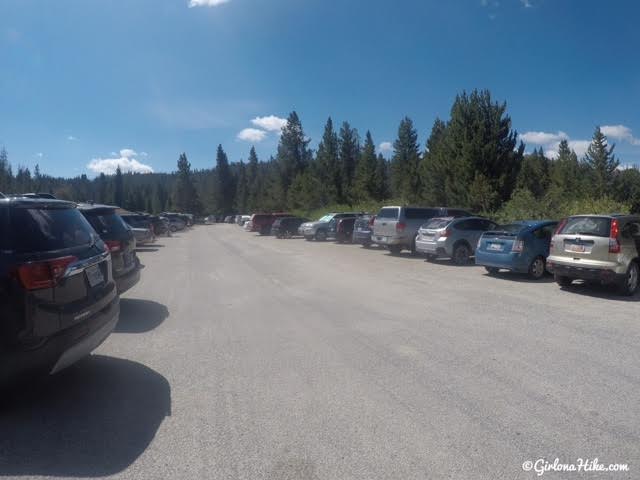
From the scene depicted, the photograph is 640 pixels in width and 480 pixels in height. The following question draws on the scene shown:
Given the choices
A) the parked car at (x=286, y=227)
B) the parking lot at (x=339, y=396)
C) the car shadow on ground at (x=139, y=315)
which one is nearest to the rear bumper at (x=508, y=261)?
the parking lot at (x=339, y=396)

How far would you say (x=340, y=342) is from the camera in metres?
5.81

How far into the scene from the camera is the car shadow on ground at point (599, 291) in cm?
881

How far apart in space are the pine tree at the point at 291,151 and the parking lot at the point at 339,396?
222 feet

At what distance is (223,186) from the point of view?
107812 mm

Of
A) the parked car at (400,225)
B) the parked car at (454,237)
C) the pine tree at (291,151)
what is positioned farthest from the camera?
the pine tree at (291,151)

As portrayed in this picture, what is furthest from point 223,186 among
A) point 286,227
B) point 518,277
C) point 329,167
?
point 518,277

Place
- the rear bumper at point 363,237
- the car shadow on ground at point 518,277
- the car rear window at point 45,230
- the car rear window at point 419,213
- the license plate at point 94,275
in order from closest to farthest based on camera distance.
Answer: the car rear window at point 45,230 → the license plate at point 94,275 → the car shadow on ground at point 518,277 → the car rear window at point 419,213 → the rear bumper at point 363,237

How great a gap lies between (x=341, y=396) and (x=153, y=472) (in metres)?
1.79

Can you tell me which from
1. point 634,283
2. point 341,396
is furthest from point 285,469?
point 634,283

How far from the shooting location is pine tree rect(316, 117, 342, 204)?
2297 inches

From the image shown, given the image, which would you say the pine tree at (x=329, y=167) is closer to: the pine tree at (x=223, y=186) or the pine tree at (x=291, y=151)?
the pine tree at (x=291, y=151)

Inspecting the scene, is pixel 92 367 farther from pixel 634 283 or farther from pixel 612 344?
pixel 634 283

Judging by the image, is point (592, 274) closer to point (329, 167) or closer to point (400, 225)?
point (400, 225)

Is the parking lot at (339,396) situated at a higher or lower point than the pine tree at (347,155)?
lower
